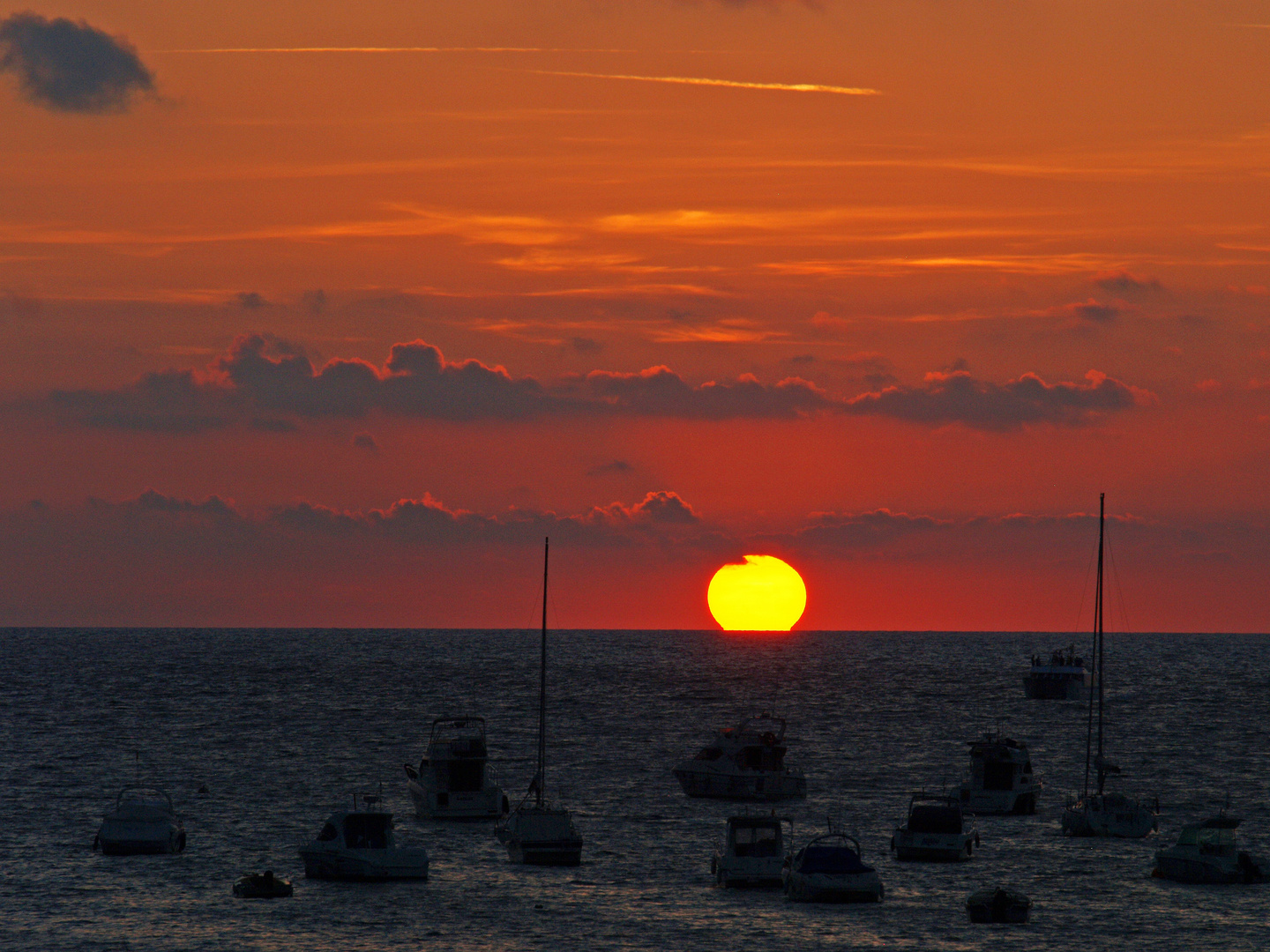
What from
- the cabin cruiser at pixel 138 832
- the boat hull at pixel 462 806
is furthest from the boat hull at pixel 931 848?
the cabin cruiser at pixel 138 832

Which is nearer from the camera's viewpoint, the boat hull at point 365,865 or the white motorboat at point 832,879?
the white motorboat at point 832,879

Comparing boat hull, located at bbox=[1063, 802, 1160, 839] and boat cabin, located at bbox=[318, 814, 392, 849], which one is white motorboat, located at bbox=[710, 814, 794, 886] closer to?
boat cabin, located at bbox=[318, 814, 392, 849]

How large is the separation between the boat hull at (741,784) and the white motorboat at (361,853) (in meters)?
29.9

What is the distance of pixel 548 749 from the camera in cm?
12962

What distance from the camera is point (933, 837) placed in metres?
74.6

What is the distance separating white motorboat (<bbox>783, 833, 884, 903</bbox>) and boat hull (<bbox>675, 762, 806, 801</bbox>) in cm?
2833

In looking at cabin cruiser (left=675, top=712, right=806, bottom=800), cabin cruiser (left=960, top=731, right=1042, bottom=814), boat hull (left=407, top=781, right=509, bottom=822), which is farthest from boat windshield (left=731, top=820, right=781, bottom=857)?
cabin cruiser (left=960, top=731, right=1042, bottom=814)

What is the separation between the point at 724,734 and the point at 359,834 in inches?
1309

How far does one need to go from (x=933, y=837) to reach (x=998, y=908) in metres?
11.8

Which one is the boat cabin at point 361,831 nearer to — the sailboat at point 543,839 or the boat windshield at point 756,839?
the sailboat at point 543,839

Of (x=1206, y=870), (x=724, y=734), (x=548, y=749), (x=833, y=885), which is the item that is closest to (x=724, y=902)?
(x=833, y=885)

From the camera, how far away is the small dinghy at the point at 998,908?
62.7 metres

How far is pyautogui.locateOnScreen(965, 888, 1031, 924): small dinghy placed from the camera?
62.7 m

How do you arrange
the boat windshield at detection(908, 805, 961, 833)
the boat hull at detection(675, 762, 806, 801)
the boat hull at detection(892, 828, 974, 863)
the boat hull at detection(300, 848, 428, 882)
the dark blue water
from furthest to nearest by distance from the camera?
the boat hull at detection(675, 762, 806, 801) → the boat windshield at detection(908, 805, 961, 833) → the boat hull at detection(892, 828, 974, 863) → the boat hull at detection(300, 848, 428, 882) → the dark blue water
